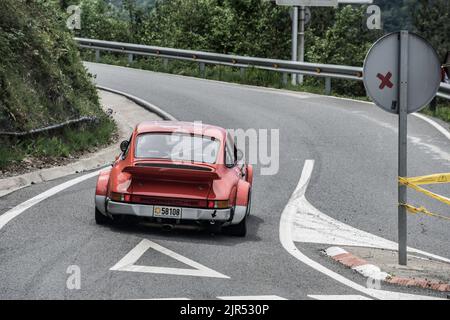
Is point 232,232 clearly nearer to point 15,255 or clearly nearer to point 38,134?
point 15,255

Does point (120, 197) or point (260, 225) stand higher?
point (120, 197)

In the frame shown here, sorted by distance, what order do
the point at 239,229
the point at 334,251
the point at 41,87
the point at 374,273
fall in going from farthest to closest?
the point at 41,87, the point at 239,229, the point at 334,251, the point at 374,273

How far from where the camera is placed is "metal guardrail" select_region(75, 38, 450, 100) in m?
28.3

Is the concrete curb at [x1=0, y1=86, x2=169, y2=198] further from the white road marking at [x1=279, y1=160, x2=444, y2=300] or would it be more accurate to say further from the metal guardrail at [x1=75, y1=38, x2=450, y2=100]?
the metal guardrail at [x1=75, y1=38, x2=450, y2=100]

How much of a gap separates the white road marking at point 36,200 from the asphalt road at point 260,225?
121mm

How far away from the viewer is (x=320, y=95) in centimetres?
2856

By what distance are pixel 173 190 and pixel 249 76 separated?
20.9 m

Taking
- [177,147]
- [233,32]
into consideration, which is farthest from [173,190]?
[233,32]

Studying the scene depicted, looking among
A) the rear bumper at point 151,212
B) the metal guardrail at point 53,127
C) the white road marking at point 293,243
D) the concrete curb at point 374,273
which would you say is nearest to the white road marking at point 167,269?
the rear bumper at point 151,212

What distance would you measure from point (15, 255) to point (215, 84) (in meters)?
21.7

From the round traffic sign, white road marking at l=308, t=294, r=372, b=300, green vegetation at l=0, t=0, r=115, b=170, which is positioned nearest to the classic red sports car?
the round traffic sign

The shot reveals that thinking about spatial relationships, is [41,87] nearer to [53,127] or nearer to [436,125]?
[53,127]

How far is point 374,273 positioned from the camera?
9.50 meters

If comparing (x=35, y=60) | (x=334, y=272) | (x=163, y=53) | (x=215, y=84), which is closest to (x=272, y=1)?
(x=163, y=53)
